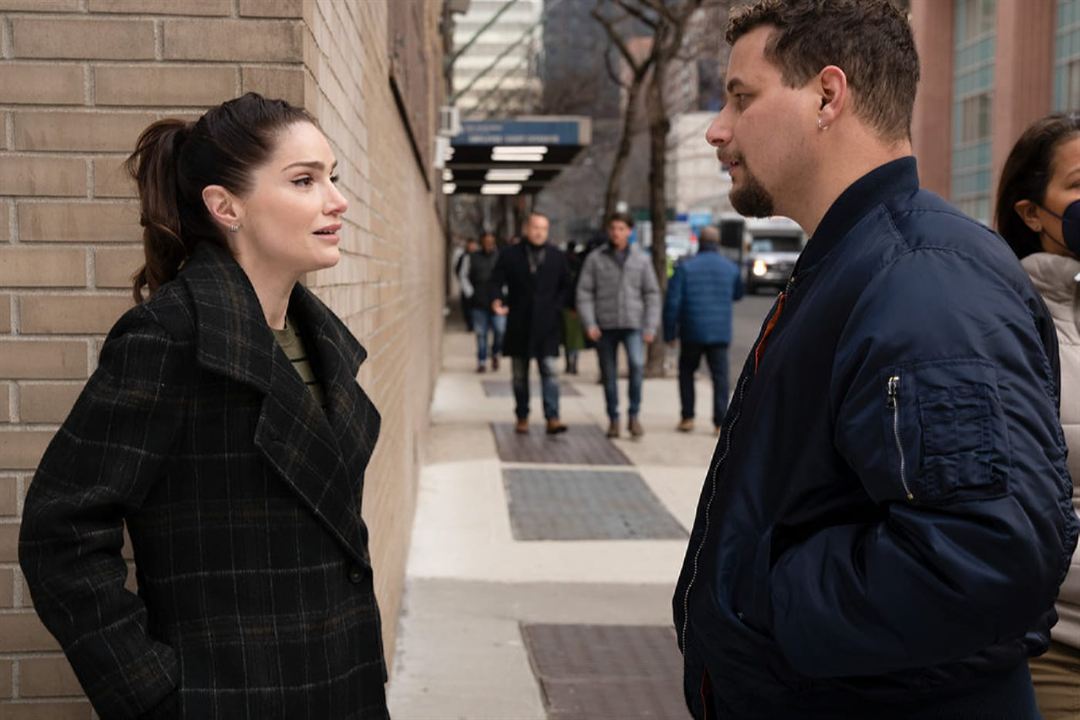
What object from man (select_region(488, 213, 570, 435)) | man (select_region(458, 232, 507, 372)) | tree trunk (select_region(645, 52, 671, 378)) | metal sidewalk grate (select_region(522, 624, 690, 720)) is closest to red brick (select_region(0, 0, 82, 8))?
metal sidewalk grate (select_region(522, 624, 690, 720))

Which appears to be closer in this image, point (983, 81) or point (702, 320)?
point (702, 320)

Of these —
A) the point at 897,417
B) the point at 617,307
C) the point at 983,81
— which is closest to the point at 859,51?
the point at 897,417

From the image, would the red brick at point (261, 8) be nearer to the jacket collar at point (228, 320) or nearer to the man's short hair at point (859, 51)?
the jacket collar at point (228, 320)

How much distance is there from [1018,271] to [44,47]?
6.85ft

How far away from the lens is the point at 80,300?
2922 millimetres

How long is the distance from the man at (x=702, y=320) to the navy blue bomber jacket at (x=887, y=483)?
35.9ft

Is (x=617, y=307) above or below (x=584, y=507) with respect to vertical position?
above

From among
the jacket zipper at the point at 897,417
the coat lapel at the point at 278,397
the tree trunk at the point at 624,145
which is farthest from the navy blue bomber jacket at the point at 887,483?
the tree trunk at the point at 624,145

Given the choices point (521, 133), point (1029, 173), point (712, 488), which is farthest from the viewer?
point (521, 133)

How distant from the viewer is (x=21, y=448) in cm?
291

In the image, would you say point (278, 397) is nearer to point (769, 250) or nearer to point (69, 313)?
point (69, 313)

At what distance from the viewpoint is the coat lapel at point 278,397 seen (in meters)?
2.26

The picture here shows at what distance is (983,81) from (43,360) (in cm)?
4607

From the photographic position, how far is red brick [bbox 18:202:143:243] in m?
2.89
